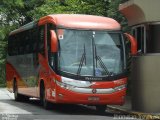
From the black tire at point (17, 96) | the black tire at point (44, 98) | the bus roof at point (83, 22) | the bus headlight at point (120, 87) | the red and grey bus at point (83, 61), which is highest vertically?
the bus roof at point (83, 22)

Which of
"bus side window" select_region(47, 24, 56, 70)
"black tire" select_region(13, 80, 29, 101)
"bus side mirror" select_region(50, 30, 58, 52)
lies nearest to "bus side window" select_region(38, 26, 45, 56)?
"bus side window" select_region(47, 24, 56, 70)

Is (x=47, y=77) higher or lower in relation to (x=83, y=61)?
lower

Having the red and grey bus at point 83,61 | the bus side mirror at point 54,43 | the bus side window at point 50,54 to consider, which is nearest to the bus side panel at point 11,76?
the red and grey bus at point 83,61

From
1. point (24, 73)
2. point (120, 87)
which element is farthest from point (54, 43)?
point (24, 73)

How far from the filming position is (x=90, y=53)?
61.9ft

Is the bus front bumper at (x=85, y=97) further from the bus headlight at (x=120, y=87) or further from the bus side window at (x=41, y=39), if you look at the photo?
the bus side window at (x=41, y=39)

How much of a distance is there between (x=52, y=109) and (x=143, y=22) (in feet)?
16.0

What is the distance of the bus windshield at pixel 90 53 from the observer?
61.0ft

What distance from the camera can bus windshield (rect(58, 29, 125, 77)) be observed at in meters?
18.6

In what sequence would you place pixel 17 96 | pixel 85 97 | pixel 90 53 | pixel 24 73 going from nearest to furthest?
pixel 85 97, pixel 90 53, pixel 24 73, pixel 17 96

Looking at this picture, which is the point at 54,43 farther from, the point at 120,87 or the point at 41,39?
the point at 41,39

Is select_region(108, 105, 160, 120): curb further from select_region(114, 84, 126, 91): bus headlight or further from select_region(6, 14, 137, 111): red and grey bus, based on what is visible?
select_region(114, 84, 126, 91): bus headlight

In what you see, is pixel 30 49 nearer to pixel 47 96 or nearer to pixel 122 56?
pixel 47 96

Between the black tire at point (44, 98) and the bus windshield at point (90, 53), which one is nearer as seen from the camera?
the bus windshield at point (90, 53)
